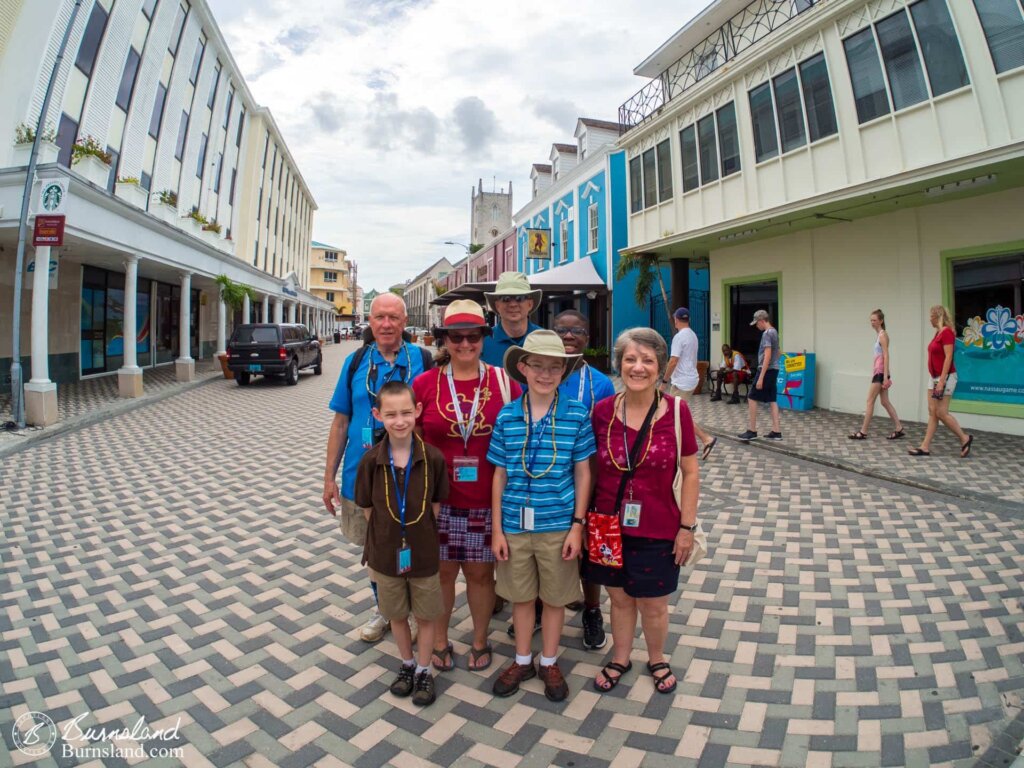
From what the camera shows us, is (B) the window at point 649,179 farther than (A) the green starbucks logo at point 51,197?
Yes

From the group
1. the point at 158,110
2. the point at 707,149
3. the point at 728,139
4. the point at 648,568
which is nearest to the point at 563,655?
the point at 648,568

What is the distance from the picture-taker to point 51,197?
883cm

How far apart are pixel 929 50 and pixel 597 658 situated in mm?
9982

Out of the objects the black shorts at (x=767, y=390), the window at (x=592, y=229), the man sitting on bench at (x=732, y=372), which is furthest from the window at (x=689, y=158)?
the black shorts at (x=767, y=390)

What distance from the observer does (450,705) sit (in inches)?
95.7

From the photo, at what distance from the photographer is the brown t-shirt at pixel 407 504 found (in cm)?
238

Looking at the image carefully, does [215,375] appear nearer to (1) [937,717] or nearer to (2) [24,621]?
(2) [24,621]

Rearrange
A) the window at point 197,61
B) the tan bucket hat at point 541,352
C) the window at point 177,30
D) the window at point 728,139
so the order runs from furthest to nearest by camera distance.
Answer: the window at point 197,61
the window at point 177,30
the window at point 728,139
the tan bucket hat at point 541,352

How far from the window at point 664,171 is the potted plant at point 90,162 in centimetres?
1308

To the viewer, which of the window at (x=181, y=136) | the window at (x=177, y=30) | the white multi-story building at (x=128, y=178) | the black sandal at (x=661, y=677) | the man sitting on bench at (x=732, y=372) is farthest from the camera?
the window at (x=181, y=136)

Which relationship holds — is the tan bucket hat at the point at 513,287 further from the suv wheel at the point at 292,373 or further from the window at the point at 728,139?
the suv wheel at the point at 292,373

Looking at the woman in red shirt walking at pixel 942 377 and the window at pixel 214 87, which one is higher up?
the window at pixel 214 87

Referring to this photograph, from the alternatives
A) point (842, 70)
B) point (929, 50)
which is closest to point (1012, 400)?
point (929, 50)

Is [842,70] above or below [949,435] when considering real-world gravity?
above
